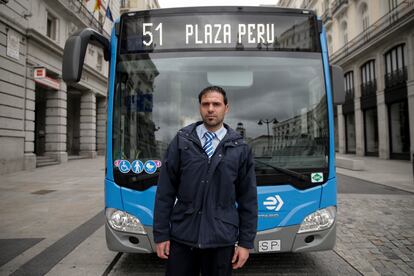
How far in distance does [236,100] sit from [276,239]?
1497 millimetres

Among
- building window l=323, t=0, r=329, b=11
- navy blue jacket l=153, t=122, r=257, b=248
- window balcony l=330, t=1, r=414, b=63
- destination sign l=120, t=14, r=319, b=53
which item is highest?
building window l=323, t=0, r=329, b=11

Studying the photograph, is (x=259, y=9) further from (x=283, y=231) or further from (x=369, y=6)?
(x=369, y=6)

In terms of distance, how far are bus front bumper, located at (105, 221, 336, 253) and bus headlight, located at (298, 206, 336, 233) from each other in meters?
0.05

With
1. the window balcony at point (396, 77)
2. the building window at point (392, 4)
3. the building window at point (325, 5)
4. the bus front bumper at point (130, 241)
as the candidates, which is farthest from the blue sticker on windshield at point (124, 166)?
the building window at point (325, 5)

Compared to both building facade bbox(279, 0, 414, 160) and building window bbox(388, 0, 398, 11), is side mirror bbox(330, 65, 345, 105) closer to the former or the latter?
building facade bbox(279, 0, 414, 160)

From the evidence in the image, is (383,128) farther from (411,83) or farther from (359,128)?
(411,83)

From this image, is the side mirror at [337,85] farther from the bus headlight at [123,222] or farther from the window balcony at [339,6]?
the window balcony at [339,6]

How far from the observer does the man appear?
6.24 ft

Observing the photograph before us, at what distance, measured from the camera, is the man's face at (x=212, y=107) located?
196 cm

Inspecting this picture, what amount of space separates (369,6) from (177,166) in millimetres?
27236

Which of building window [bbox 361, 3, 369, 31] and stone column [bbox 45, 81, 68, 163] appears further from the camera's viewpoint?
building window [bbox 361, 3, 369, 31]

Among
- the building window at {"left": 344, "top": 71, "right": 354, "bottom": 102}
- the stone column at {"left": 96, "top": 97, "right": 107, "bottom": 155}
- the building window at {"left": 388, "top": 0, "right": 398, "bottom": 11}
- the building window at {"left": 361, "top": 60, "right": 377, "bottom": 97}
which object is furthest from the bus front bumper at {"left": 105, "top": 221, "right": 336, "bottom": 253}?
the building window at {"left": 344, "top": 71, "right": 354, "bottom": 102}

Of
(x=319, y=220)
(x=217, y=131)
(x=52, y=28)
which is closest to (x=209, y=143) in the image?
(x=217, y=131)

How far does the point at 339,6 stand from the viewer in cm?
2761
